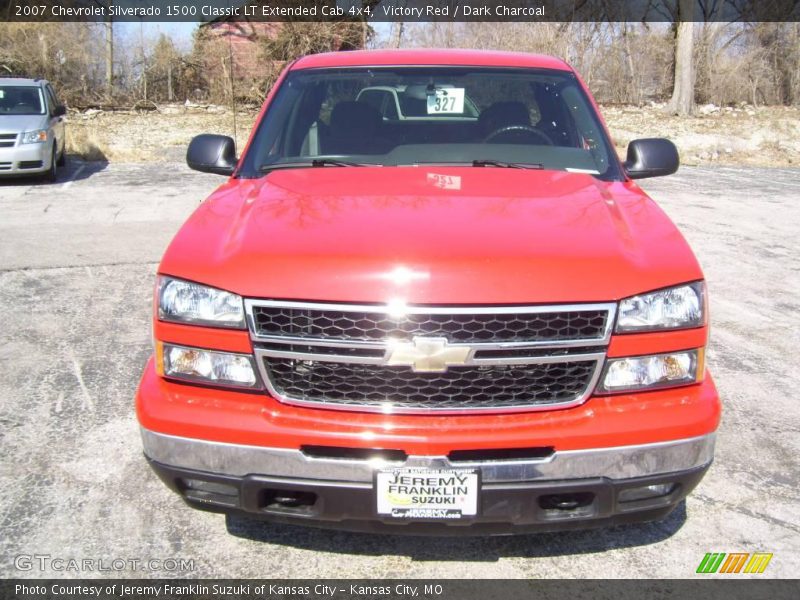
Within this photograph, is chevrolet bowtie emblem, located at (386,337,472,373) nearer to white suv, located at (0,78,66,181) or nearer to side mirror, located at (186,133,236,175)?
side mirror, located at (186,133,236,175)

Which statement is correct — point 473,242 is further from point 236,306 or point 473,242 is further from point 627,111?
point 627,111

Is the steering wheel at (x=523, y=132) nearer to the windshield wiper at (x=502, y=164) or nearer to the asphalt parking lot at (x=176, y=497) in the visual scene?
the windshield wiper at (x=502, y=164)

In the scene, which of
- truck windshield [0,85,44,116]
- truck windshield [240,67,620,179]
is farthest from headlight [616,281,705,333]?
truck windshield [0,85,44,116]

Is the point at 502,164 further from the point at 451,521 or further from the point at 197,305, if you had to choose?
the point at 451,521

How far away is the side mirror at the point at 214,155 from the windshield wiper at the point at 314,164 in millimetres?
440

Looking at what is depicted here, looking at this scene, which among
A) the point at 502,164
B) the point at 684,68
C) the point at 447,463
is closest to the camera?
the point at 447,463

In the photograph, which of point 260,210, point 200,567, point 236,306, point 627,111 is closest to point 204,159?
point 260,210

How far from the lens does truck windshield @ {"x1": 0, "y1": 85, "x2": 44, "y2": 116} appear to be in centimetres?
1361

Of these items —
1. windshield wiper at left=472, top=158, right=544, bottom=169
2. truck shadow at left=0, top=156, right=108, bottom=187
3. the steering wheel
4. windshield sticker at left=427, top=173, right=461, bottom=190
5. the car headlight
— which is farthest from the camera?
truck shadow at left=0, top=156, right=108, bottom=187

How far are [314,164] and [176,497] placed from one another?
63.5 inches

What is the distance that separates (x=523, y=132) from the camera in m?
4.18

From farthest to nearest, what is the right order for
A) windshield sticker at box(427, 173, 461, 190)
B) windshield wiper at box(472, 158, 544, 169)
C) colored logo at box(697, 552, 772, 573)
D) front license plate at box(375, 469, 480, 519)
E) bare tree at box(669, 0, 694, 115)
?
bare tree at box(669, 0, 694, 115) < windshield wiper at box(472, 158, 544, 169) < windshield sticker at box(427, 173, 461, 190) < colored logo at box(697, 552, 772, 573) < front license plate at box(375, 469, 480, 519)

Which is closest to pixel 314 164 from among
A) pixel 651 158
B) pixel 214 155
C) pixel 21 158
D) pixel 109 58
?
pixel 214 155

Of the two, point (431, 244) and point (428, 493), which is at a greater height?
point (431, 244)
